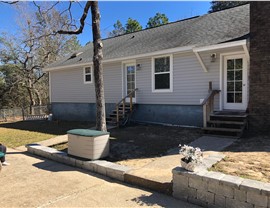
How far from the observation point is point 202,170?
12.0 feet

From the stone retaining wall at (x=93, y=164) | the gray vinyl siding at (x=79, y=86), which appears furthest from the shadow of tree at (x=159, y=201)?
the gray vinyl siding at (x=79, y=86)

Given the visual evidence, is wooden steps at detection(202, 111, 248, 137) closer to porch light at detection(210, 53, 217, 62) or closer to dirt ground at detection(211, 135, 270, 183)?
dirt ground at detection(211, 135, 270, 183)

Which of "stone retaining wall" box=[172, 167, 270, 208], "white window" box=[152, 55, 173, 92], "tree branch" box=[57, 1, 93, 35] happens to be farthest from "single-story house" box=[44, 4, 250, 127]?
"stone retaining wall" box=[172, 167, 270, 208]

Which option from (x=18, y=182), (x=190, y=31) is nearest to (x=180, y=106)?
(x=190, y=31)

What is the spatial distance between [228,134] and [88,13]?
5661 mm

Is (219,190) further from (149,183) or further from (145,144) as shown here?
(145,144)

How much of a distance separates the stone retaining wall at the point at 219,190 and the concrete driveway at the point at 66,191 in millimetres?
204

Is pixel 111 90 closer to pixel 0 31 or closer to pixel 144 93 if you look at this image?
pixel 144 93

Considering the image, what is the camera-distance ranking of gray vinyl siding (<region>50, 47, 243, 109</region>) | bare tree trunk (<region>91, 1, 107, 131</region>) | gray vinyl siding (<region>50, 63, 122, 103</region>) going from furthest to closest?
gray vinyl siding (<region>50, 63, 122, 103</region>) < gray vinyl siding (<region>50, 47, 243, 109</region>) < bare tree trunk (<region>91, 1, 107, 131</region>)

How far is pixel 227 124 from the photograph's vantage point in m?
7.52

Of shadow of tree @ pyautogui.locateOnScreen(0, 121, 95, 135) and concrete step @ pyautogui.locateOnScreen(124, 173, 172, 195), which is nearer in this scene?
concrete step @ pyautogui.locateOnScreen(124, 173, 172, 195)

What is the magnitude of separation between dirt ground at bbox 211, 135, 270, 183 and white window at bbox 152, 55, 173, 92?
13.9 ft

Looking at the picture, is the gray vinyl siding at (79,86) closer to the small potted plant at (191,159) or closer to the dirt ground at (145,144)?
the dirt ground at (145,144)

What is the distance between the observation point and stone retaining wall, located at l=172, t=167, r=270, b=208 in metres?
2.97
